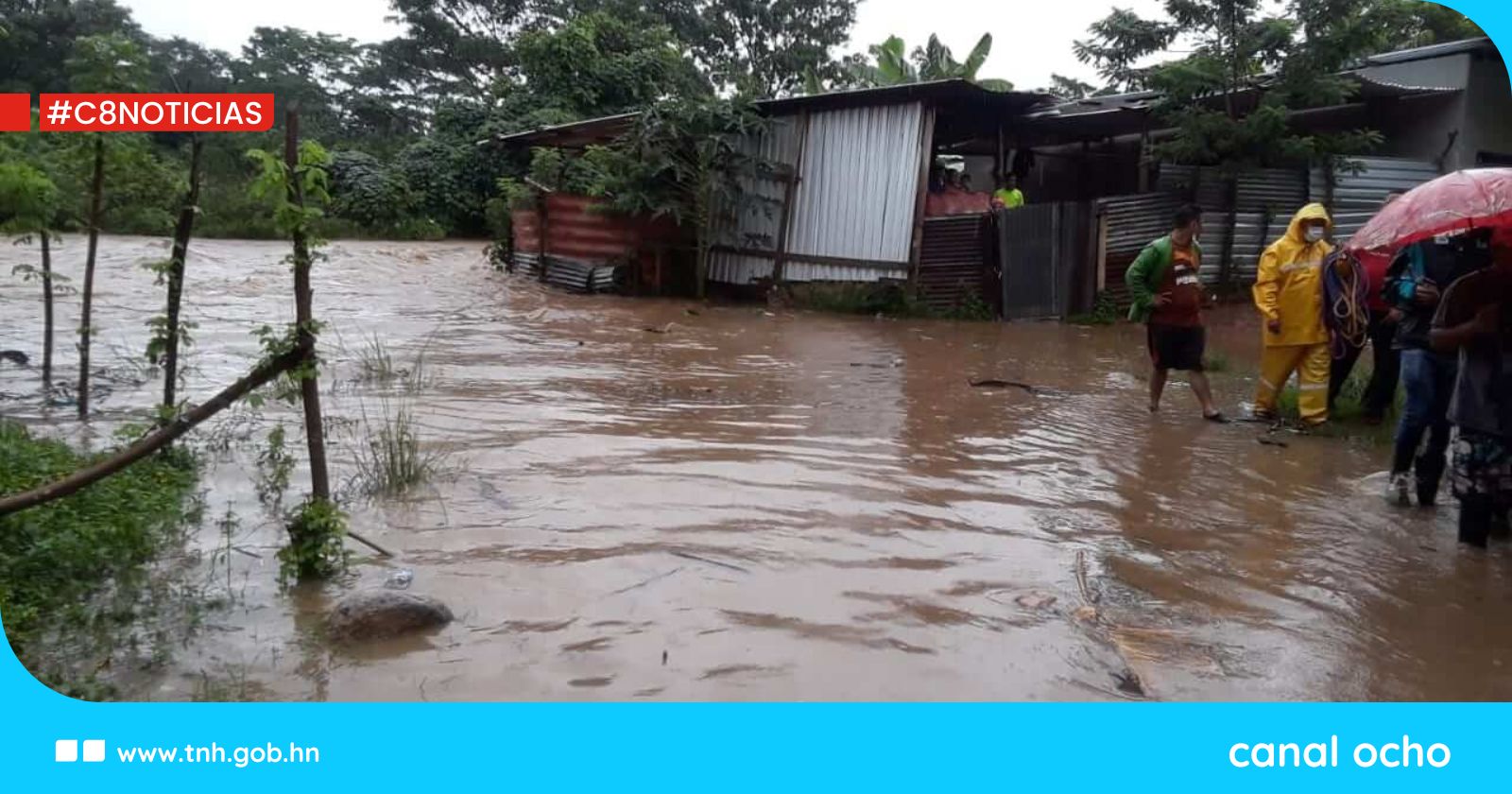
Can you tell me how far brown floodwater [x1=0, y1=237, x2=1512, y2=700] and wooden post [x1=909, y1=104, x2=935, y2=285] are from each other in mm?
4697

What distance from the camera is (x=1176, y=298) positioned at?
7715 mm

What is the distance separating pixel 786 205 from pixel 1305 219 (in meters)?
8.57

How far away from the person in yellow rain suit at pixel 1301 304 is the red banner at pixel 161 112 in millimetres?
6206

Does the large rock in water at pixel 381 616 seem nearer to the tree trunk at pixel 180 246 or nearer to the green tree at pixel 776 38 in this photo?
the tree trunk at pixel 180 246

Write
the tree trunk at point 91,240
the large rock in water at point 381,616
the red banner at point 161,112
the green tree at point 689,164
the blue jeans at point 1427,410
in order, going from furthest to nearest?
the green tree at point 689,164
the tree trunk at point 91,240
the blue jeans at point 1427,410
the red banner at point 161,112
the large rock in water at point 381,616

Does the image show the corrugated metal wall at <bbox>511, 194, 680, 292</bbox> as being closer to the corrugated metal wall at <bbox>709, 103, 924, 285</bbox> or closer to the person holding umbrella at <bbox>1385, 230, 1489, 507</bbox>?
the corrugated metal wall at <bbox>709, 103, 924, 285</bbox>

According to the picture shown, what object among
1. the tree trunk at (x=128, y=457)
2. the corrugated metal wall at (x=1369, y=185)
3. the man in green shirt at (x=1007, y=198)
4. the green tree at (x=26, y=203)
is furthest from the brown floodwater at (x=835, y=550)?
the corrugated metal wall at (x=1369, y=185)

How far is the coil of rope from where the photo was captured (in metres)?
7.02

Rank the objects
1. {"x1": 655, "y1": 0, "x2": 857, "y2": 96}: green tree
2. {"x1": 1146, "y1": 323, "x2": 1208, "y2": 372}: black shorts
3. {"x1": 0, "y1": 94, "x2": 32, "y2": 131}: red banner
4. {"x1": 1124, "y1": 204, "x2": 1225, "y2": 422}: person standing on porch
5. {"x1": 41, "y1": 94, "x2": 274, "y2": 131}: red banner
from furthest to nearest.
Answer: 1. {"x1": 655, "y1": 0, "x2": 857, "y2": 96}: green tree
2. {"x1": 1146, "y1": 323, "x2": 1208, "y2": 372}: black shorts
3. {"x1": 1124, "y1": 204, "x2": 1225, "y2": 422}: person standing on porch
4. {"x1": 0, "y1": 94, "x2": 32, "y2": 131}: red banner
5. {"x1": 41, "y1": 94, "x2": 274, "y2": 131}: red banner

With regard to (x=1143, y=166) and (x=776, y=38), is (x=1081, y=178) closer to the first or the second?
(x=1143, y=166)

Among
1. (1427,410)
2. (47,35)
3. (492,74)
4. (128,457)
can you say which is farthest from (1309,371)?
(492,74)

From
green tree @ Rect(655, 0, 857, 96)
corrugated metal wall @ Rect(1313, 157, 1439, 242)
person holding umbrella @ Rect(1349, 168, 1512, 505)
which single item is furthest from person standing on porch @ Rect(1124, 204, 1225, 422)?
green tree @ Rect(655, 0, 857, 96)

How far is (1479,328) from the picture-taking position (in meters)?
4.47

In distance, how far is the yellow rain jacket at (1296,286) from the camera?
716 cm
